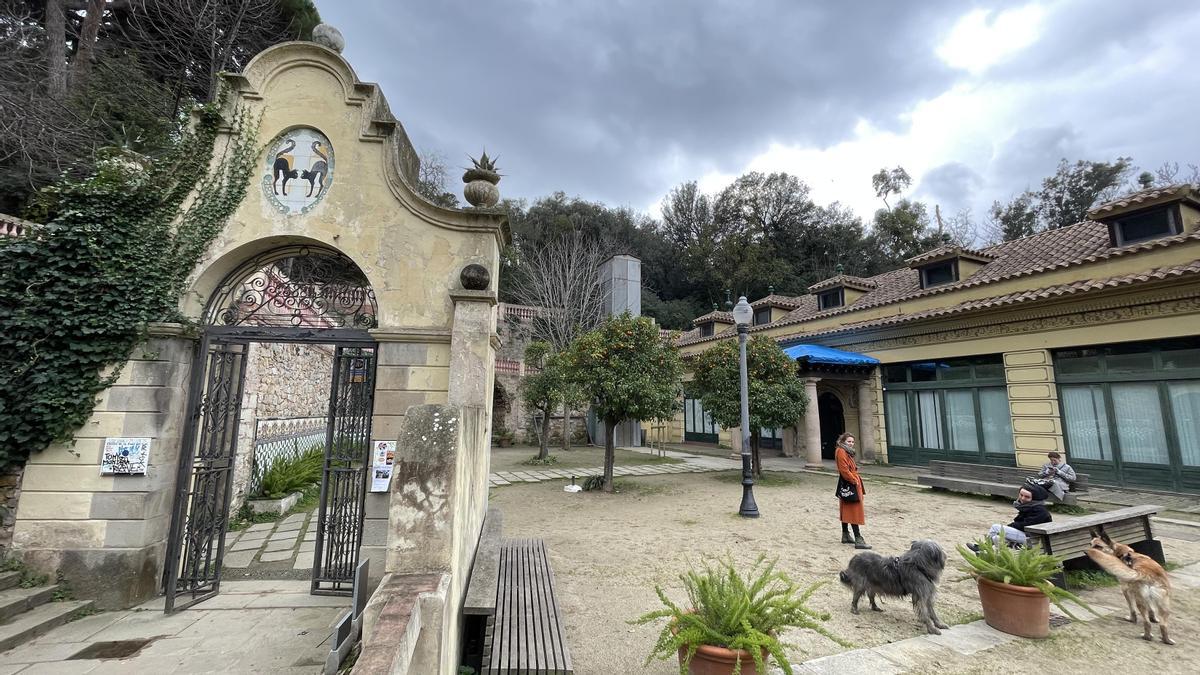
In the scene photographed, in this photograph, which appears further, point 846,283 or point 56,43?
point 846,283

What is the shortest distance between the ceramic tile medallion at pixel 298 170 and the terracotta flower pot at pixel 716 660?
5704mm

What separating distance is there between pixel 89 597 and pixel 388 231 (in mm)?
4593

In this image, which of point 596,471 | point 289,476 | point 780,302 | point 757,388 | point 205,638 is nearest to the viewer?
point 205,638

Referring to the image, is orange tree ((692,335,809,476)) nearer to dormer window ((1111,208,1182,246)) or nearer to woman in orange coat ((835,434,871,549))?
woman in orange coat ((835,434,871,549))

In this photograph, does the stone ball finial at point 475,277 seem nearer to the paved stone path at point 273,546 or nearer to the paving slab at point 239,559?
the paved stone path at point 273,546

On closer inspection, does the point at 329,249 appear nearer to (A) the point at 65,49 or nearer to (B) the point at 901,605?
(B) the point at 901,605

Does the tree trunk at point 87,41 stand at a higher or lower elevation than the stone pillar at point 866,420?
higher

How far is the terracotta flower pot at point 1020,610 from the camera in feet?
12.8

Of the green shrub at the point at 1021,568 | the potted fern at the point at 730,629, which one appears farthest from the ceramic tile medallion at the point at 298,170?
the green shrub at the point at 1021,568

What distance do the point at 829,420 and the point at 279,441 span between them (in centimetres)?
1661

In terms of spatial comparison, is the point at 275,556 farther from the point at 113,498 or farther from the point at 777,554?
the point at 777,554

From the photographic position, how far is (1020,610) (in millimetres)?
3928

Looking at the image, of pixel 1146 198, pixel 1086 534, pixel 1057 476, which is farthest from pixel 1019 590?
pixel 1146 198

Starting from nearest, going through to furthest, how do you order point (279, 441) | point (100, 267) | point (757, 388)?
point (100, 267), point (279, 441), point (757, 388)
